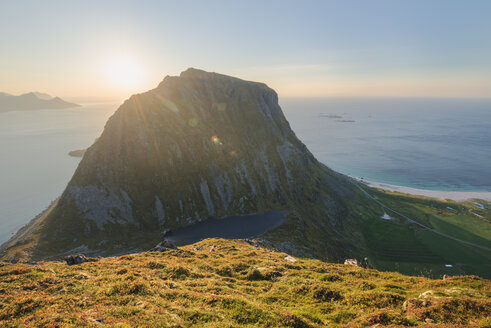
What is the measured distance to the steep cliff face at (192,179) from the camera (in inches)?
2926

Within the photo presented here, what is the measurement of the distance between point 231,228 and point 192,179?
29211 millimetres

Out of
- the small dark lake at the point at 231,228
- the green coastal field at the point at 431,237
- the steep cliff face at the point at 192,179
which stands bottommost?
the green coastal field at the point at 431,237

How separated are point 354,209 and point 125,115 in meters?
128

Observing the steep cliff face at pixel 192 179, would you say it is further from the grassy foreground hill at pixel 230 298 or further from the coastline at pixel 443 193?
the coastline at pixel 443 193

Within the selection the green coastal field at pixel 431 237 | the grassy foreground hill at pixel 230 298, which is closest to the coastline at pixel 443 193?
the green coastal field at pixel 431 237

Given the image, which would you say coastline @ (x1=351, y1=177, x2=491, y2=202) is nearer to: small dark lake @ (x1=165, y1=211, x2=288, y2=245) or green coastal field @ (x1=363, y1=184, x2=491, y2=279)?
green coastal field @ (x1=363, y1=184, x2=491, y2=279)

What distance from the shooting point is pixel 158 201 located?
280 ft

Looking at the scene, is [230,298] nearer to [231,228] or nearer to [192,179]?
[231,228]

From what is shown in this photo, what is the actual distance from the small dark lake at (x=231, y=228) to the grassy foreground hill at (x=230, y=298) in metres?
48.3

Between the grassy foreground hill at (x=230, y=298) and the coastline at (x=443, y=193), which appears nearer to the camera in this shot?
the grassy foreground hill at (x=230, y=298)

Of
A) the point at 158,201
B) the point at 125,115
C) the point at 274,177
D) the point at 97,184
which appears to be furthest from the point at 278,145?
the point at 97,184

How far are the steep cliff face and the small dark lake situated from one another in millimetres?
3543

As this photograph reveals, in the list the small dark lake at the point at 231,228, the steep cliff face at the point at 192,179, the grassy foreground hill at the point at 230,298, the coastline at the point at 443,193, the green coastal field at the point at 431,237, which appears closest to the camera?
the grassy foreground hill at the point at 230,298

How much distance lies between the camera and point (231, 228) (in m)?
79.8
